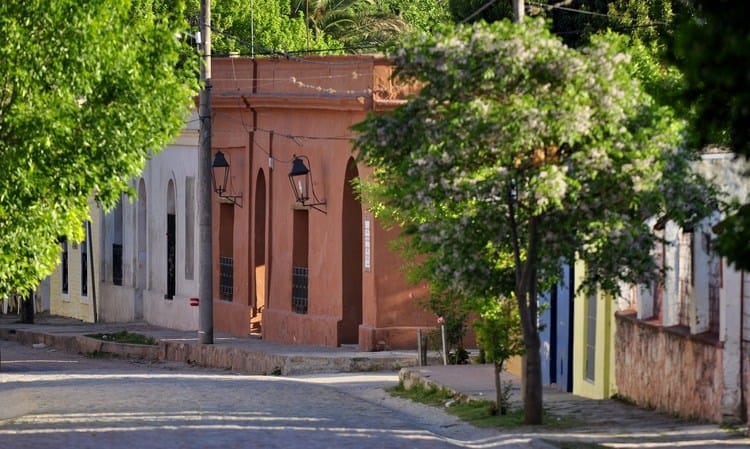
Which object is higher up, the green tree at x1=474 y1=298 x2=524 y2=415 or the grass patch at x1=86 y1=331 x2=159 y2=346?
the green tree at x1=474 y1=298 x2=524 y2=415

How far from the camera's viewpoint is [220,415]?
20.2 metres

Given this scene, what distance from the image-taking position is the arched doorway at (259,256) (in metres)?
38.0

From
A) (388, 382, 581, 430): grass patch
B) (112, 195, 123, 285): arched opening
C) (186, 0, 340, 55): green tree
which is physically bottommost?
(388, 382, 581, 430): grass patch

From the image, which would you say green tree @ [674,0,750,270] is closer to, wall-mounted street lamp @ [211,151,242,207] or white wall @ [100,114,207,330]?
wall-mounted street lamp @ [211,151,242,207]

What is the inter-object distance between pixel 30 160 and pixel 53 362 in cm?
1845

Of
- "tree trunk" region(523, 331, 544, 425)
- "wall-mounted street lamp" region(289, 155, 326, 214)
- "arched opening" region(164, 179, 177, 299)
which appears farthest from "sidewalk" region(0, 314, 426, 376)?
"tree trunk" region(523, 331, 544, 425)

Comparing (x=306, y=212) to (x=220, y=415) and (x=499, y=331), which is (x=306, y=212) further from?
(x=499, y=331)

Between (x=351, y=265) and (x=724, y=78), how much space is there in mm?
24972

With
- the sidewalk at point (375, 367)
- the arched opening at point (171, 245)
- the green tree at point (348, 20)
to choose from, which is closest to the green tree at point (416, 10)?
the green tree at point (348, 20)

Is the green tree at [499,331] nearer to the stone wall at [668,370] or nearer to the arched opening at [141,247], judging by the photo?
the stone wall at [668,370]

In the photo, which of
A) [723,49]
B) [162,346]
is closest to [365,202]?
[162,346]

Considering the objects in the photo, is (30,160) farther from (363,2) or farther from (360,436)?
(363,2)

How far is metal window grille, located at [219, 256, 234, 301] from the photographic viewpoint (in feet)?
131

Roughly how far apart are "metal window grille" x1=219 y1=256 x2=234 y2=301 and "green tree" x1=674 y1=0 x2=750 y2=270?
30.6 meters
